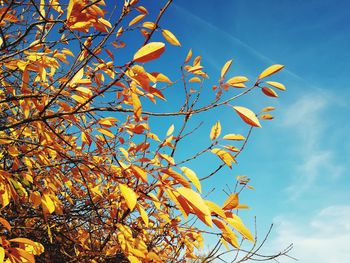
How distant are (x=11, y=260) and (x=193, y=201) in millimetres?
793

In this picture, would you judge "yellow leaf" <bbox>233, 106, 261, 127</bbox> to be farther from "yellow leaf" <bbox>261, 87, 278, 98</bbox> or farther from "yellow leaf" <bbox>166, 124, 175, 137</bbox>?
"yellow leaf" <bbox>166, 124, 175, 137</bbox>

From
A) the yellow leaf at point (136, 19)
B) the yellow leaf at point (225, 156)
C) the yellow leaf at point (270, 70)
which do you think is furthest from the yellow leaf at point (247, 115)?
the yellow leaf at point (136, 19)

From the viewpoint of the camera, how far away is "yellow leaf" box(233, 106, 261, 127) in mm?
866

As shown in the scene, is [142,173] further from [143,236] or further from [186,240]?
[143,236]

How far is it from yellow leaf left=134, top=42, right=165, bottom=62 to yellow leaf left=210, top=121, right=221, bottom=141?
0.70 meters

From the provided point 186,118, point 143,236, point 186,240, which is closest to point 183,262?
point 186,240

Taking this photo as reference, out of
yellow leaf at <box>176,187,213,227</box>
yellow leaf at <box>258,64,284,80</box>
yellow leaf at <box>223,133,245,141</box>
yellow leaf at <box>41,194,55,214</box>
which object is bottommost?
yellow leaf at <box>41,194,55,214</box>

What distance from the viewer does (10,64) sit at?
155 centimetres

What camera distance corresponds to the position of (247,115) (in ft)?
2.92

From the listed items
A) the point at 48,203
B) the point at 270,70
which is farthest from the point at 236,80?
the point at 48,203

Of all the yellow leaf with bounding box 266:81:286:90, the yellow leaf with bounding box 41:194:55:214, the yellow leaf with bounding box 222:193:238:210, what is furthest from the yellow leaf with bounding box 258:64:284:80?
the yellow leaf with bounding box 41:194:55:214

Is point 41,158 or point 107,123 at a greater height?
point 107,123

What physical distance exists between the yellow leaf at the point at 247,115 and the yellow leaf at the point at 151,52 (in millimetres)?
295

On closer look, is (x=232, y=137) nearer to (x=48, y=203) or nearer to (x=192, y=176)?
(x=192, y=176)
